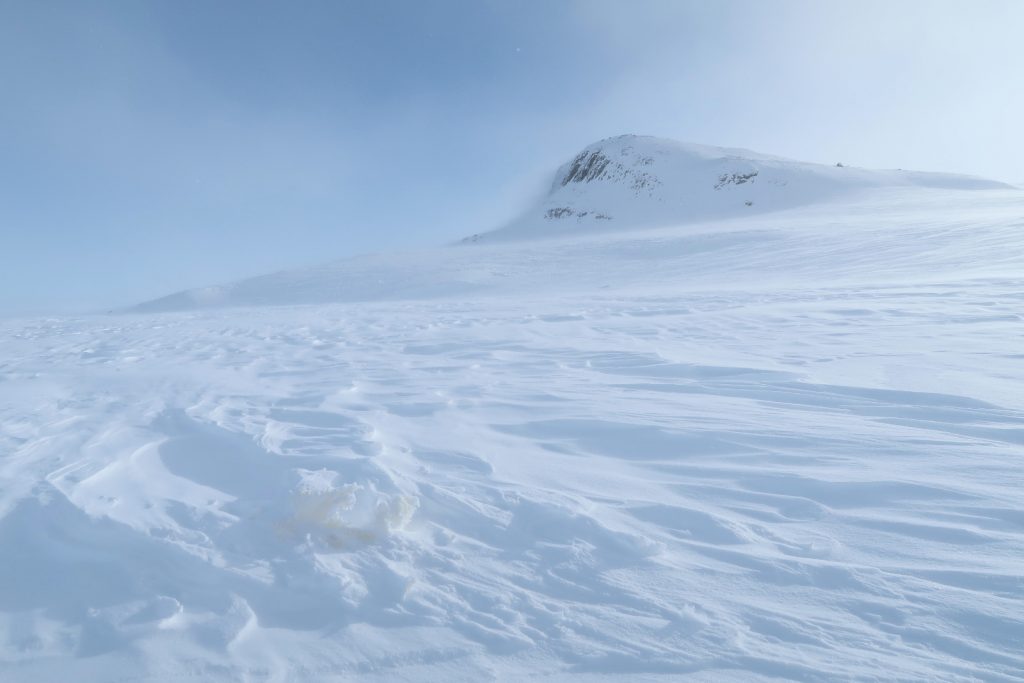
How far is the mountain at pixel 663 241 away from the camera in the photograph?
1730 centimetres

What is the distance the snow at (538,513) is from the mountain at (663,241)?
30.1 ft

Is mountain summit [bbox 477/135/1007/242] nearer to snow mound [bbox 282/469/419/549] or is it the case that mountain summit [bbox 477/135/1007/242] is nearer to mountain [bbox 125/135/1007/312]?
mountain [bbox 125/135/1007/312]

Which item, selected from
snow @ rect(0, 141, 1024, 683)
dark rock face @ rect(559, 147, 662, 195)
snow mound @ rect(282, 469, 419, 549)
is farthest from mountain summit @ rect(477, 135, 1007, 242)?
snow mound @ rect(282, 469, 419, 549)

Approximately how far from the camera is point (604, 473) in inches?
119

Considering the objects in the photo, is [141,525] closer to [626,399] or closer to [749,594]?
[749,594]

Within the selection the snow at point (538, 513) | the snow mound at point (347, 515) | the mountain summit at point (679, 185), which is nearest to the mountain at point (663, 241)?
the mountain summit at point (679, 185)

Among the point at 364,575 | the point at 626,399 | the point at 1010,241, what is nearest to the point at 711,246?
the point at 1010,241

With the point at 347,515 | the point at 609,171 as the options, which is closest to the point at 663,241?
the point at 347,515

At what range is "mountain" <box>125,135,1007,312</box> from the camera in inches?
681

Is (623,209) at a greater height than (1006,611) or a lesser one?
greater

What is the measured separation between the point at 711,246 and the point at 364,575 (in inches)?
766

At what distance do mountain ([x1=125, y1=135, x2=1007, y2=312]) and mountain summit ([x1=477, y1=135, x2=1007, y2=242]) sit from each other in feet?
0.56

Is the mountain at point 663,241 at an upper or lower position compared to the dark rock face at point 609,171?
lower

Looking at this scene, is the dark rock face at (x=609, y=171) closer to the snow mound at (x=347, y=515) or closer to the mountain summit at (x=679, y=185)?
the mountain summit at (x=679, y=185)
